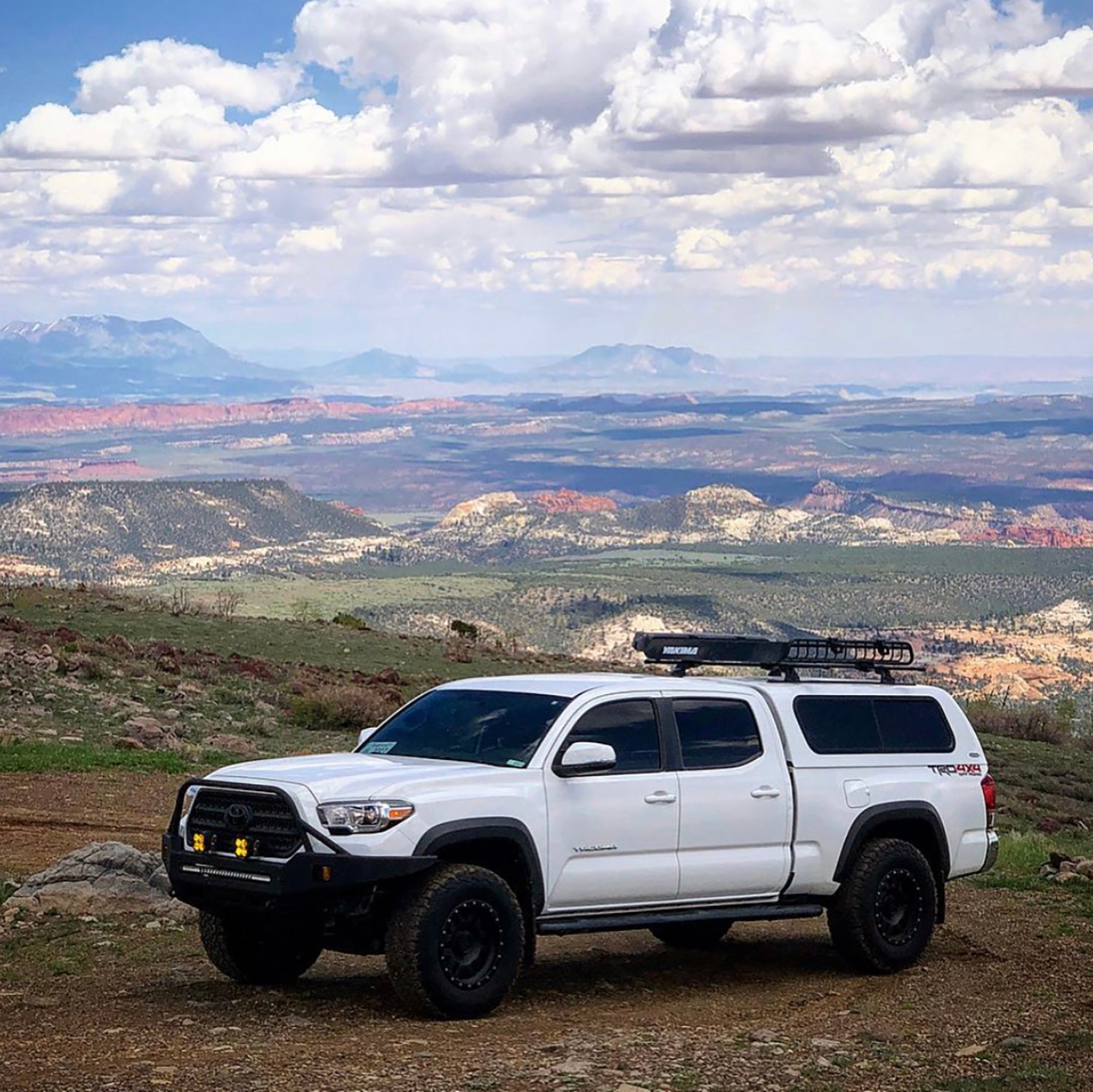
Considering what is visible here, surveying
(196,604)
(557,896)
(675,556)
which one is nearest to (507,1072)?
(557,896)

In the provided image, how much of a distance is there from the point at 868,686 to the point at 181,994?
196 inches

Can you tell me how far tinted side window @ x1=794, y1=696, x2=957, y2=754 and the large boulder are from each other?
186 inches

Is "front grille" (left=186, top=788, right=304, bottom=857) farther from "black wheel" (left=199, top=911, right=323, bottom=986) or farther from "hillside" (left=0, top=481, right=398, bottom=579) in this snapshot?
"hillside" (left=0, top=481, right=398, bottom=579)

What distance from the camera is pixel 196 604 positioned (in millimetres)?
47094

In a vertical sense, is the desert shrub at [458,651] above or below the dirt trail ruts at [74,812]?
above

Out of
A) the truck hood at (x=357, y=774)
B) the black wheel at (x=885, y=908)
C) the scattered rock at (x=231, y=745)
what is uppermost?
the truck hood at (x=357, y=774)

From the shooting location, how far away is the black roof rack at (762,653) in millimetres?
11820

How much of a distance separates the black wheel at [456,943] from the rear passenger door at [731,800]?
4.39 feet

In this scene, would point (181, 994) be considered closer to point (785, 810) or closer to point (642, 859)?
point (642, 859)

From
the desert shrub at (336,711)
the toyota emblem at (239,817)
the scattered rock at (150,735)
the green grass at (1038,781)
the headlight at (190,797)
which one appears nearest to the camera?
the toyota emblem at (239,817)

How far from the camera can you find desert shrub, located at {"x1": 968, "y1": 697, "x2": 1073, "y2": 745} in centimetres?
4125

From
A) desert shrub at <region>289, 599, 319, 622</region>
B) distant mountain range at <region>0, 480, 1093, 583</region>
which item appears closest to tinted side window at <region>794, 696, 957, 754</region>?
desert shrub at <region>289, 599, 319, 622</region>

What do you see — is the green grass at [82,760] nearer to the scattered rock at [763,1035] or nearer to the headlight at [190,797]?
the headlight at [190,797]

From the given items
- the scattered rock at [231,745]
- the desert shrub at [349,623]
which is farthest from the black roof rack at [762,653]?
the desert shrub at [349,623]
